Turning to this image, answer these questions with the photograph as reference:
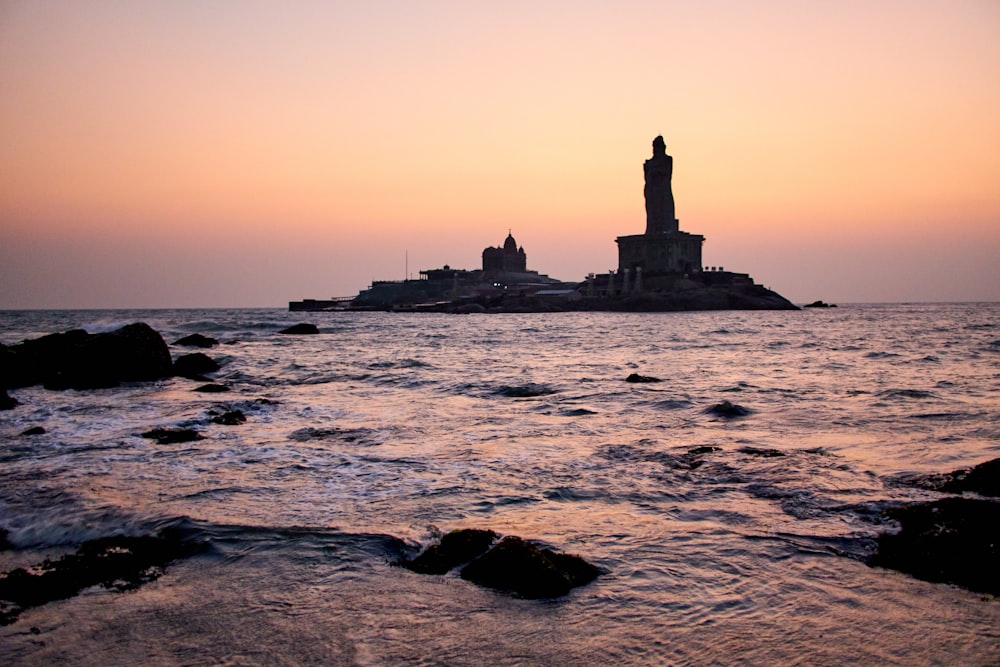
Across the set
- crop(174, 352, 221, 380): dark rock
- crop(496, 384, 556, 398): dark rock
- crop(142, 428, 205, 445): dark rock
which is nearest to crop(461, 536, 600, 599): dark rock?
crop(142, 428, 205, 445): dark rock

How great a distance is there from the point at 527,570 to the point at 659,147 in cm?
15210

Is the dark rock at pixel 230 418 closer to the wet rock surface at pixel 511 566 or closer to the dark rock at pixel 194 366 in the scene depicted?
the wet rock surface at pixel 511 566

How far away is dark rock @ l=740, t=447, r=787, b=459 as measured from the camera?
10.9m

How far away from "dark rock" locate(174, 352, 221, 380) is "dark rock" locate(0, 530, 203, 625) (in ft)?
63.5

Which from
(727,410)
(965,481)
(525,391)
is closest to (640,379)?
(525,391)

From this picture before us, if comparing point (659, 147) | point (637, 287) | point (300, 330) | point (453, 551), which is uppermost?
point (659, 147)

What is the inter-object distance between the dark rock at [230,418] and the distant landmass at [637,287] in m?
117

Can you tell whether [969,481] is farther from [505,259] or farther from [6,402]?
[505,259]

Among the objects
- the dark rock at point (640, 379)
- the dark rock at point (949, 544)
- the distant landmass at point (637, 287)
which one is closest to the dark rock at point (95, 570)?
the dark rock at point (949, 544)

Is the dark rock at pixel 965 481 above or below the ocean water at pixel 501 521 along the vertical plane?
above

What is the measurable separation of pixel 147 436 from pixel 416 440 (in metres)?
4.84

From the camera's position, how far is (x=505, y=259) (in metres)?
178

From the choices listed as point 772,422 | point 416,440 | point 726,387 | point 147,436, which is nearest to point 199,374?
point 147,436

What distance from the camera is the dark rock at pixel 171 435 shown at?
12.3 metres
